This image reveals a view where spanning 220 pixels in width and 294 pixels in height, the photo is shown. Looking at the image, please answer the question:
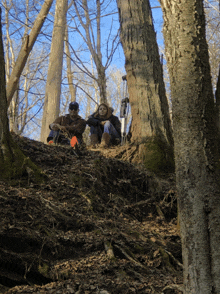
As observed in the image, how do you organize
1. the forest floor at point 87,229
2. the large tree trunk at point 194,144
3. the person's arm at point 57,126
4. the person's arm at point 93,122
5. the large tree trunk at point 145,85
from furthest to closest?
the person's arm at point 93,122 < the person's arm at point 57,126 < the large tree trunk at point 145,85 < the forest floor at point 87,229 < the large tree trunk at point 194,144

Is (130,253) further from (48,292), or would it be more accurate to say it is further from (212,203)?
(212,203)

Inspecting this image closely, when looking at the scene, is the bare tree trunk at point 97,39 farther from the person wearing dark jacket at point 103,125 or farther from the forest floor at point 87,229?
the forest floor at point 87,229

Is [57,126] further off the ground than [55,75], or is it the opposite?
[55,75]

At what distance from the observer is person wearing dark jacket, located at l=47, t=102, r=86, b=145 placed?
7434 millimetres

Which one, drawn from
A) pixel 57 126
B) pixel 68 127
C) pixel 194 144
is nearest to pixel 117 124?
pixel 68 127

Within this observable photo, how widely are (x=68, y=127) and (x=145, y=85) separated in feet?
9.06

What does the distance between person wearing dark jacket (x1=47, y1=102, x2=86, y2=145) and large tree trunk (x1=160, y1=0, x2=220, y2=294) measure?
5.17 metres

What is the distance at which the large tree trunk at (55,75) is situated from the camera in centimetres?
1006

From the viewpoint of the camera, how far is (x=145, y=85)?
5.25m

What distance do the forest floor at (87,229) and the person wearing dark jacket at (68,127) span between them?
2876mm

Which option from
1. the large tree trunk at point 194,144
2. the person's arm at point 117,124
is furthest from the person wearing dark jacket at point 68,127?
the large tree trunk at point 194,144

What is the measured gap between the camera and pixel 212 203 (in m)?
2.04

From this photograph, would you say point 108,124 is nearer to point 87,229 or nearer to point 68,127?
point 68,127

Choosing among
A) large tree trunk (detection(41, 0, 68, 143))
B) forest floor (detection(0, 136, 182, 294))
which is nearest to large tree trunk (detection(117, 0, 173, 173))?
forest floor (detection(0, 136, 182, 294))
